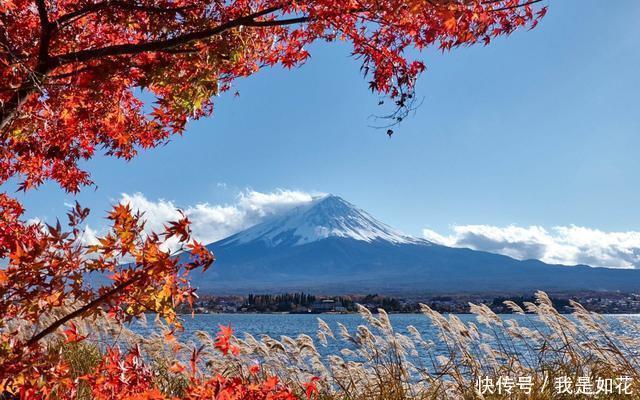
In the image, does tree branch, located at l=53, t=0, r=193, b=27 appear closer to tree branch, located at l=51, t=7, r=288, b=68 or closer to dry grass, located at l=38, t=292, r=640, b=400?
tree branch, located at l=51, t=7, r=288, b=68

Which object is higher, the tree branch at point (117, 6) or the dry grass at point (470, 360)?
the tree branch at point (117, 6)

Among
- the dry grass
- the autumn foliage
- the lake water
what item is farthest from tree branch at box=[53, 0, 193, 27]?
the dry grass

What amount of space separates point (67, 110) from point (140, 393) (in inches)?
121

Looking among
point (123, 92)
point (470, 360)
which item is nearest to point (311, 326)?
point (470, 360)

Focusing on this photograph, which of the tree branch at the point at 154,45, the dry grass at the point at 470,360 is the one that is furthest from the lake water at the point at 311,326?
the tree branch at the point at 154,45

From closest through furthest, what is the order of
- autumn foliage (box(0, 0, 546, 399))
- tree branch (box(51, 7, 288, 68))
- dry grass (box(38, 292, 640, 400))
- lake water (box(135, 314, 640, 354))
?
autumn foliage (box(0, 0, 546, 399)), tree branch (box(51, 7, 288, 68)), dry grass (box(38, 292, 640, 400)), lake water (box(135, 314, 640, 354))

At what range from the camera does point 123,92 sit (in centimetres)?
573

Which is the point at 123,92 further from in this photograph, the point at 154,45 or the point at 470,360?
the point at 470,360

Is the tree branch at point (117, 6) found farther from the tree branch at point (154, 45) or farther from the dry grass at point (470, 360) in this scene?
the dry grass at point (470, 360)

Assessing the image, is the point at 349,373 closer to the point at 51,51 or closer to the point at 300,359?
the point at 300,359

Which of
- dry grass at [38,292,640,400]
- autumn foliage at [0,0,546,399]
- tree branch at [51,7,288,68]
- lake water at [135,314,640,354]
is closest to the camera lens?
autumn foliage at [0,0,546,399]

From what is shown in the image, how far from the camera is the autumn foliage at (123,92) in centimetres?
306

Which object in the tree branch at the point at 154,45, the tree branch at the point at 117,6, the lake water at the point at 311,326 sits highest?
the tree branch at the point at 117,6

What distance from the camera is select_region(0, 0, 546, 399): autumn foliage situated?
3057mm
